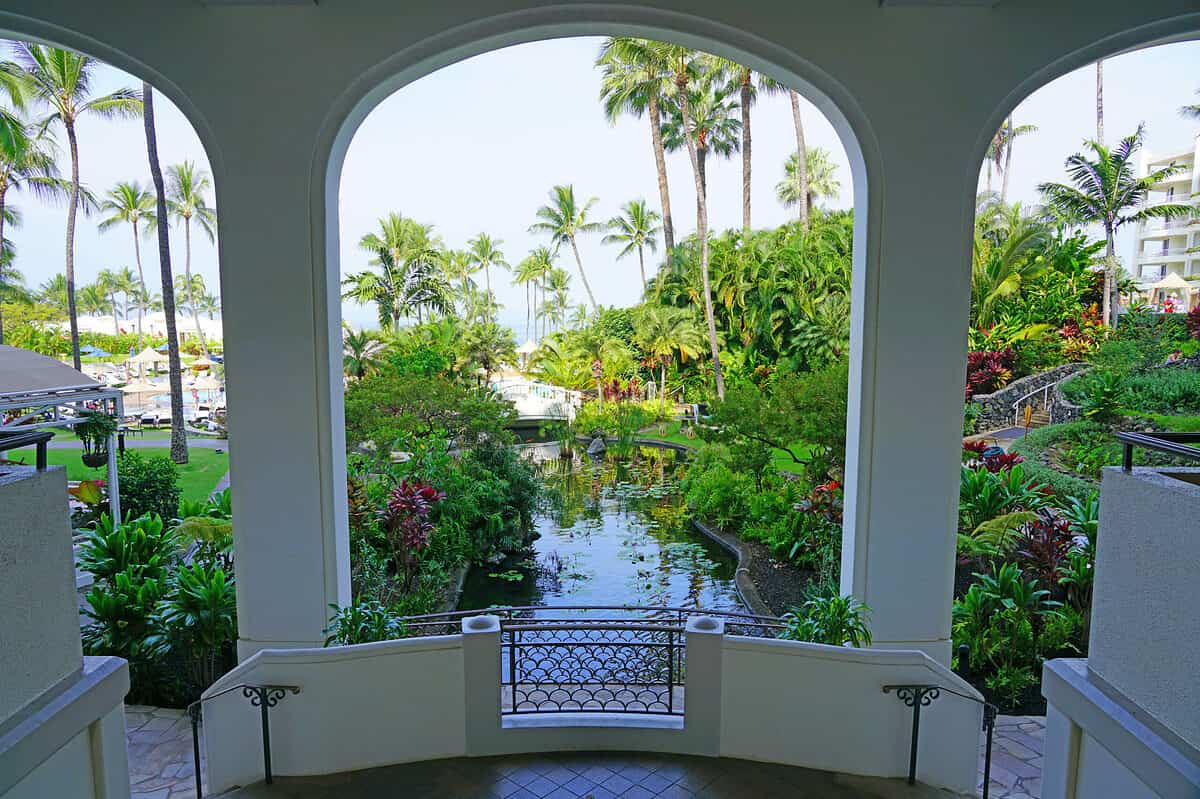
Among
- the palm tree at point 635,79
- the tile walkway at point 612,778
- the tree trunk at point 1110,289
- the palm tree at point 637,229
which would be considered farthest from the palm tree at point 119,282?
the tree trunk at point 1110,289

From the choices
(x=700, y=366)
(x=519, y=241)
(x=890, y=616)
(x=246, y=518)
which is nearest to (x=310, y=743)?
(x=246, y=518)

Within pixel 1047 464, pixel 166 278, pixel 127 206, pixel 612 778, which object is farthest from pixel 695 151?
pixel 127 206

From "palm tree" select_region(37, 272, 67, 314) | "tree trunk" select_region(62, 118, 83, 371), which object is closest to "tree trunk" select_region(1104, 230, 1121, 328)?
"tree trunk" select_region(62, 118, 83, 371)

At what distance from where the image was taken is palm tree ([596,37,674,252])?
1873 centimetres

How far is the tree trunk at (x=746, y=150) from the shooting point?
2058cm

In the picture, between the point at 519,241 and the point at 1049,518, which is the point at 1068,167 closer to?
the point at 1049,518

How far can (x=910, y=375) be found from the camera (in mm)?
4559

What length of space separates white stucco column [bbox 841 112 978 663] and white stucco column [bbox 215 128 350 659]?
363 centimetres

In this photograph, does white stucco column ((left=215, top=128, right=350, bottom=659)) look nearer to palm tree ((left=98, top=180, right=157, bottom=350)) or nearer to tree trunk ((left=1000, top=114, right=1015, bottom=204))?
palm tree ((left=98, top=180, right=157, bottom=350))

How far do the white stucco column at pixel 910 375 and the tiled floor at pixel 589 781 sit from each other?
993mm

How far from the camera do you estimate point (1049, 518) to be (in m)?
7.32

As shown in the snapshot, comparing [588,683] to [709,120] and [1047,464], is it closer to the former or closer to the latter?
[1047,464]

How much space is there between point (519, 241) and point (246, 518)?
3296 centimetres

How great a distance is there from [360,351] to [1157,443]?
22.5m
